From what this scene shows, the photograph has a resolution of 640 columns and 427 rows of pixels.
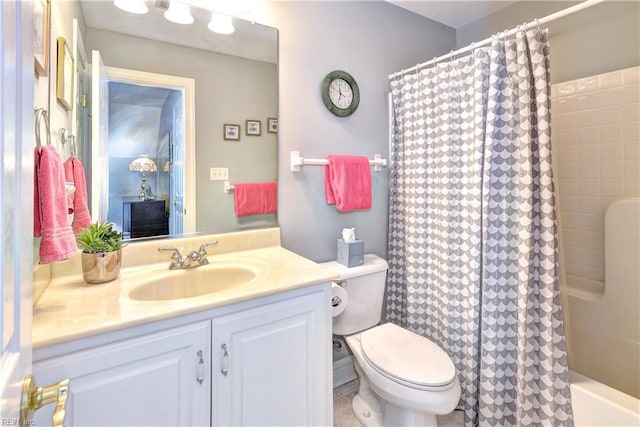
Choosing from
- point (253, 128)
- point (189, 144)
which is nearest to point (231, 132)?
point (253, 128)

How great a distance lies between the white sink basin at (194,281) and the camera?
47.0 inches

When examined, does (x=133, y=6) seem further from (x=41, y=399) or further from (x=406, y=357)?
(x=406, y=357)

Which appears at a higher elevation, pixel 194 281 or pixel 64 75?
pixel 64 75

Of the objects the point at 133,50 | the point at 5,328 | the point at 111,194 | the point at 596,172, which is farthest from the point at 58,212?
→ the point at 596,172

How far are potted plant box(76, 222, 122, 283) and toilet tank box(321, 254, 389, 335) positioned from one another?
3.19ft

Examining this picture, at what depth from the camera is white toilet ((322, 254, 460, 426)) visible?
Result: 1.23 metres

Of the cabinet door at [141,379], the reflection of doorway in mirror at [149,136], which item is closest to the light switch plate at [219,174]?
the reflection of doorway in mirror at [149,136]

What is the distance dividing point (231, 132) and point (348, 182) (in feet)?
2.24

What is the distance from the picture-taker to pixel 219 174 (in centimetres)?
154

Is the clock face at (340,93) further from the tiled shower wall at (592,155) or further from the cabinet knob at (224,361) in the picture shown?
the cabinet knob at (224,361)

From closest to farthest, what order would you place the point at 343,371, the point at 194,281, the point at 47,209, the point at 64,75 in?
1. the point at 47,209
2. the point at 64,75
3. the point at 194,281
4. the point at 343,371

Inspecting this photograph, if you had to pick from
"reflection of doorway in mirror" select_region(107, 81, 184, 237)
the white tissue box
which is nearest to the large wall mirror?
"reflection of doorway in mirror" select_region(107, 81, 184, 237)

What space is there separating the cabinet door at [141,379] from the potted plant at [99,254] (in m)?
0.38

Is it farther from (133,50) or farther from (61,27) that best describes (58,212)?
(133,50)
